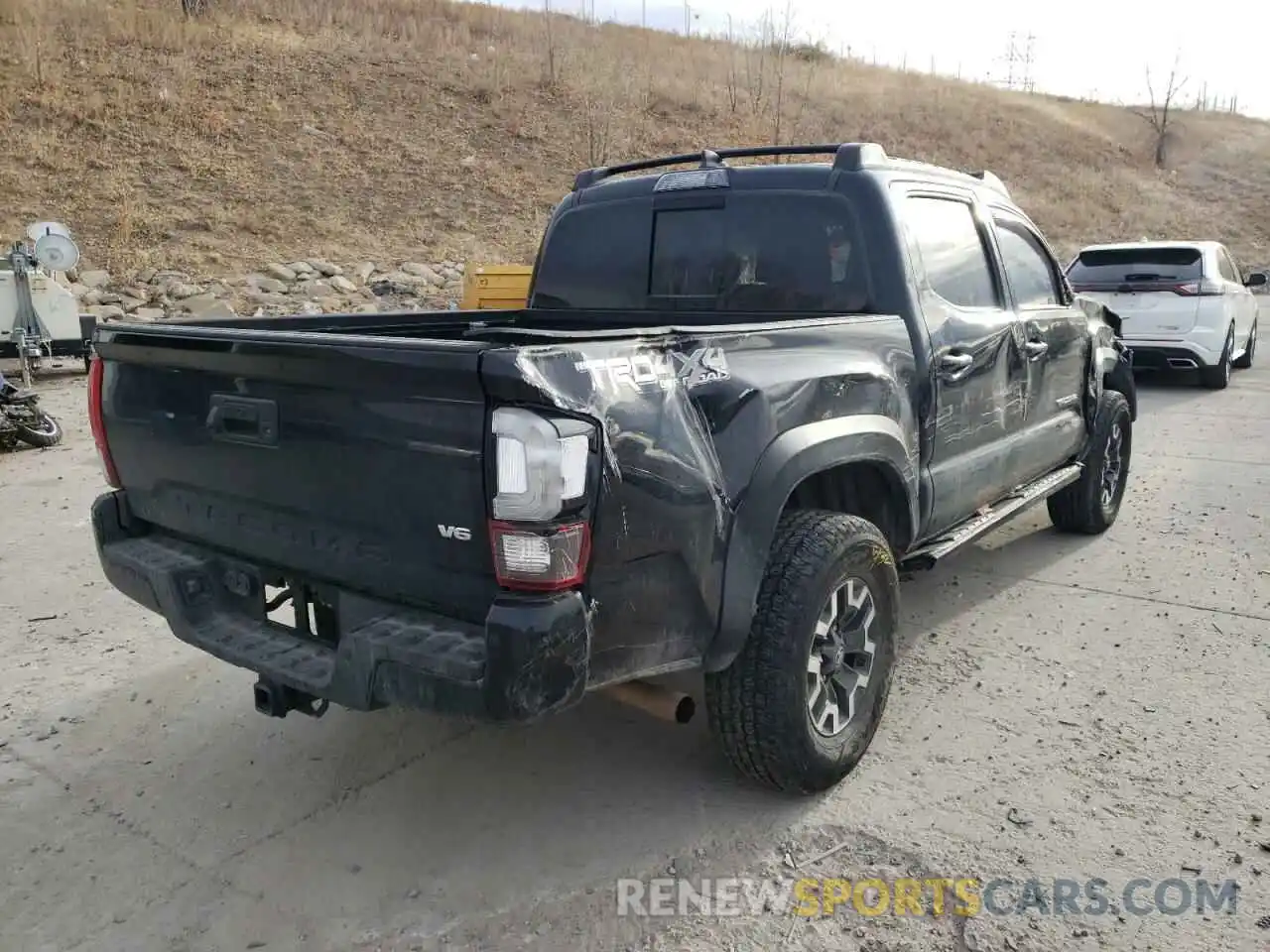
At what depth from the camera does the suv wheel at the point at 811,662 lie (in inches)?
113

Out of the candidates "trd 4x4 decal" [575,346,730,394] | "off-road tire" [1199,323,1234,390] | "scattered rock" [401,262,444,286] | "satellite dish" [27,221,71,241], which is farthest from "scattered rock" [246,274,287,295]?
"trd 4x4 decal" [575,346,730,394]

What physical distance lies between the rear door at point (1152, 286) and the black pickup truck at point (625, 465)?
818cm

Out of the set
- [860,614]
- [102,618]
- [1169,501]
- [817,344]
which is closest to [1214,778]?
[860,614]

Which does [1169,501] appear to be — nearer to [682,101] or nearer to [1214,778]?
[1214,778]

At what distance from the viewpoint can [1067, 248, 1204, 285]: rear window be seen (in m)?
11.4

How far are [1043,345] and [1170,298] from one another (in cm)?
792

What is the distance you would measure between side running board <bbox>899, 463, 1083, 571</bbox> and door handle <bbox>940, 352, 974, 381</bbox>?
2.15 ft

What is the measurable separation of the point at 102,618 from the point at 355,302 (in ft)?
39.7

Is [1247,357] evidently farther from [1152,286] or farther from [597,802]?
[597,802]

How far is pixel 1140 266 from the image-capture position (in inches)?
453

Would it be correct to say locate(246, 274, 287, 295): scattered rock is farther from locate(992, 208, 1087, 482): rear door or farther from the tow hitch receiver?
the tow hitch receiver

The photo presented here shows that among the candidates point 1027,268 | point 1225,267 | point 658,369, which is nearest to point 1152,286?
point 1225,267

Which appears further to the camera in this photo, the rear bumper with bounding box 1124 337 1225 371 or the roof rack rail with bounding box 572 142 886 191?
the rear bumper with bounding box 1124 337 1225 371

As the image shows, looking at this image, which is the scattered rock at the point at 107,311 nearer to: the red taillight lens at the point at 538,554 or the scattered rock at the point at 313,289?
the scattered rock at the point at 313,289
